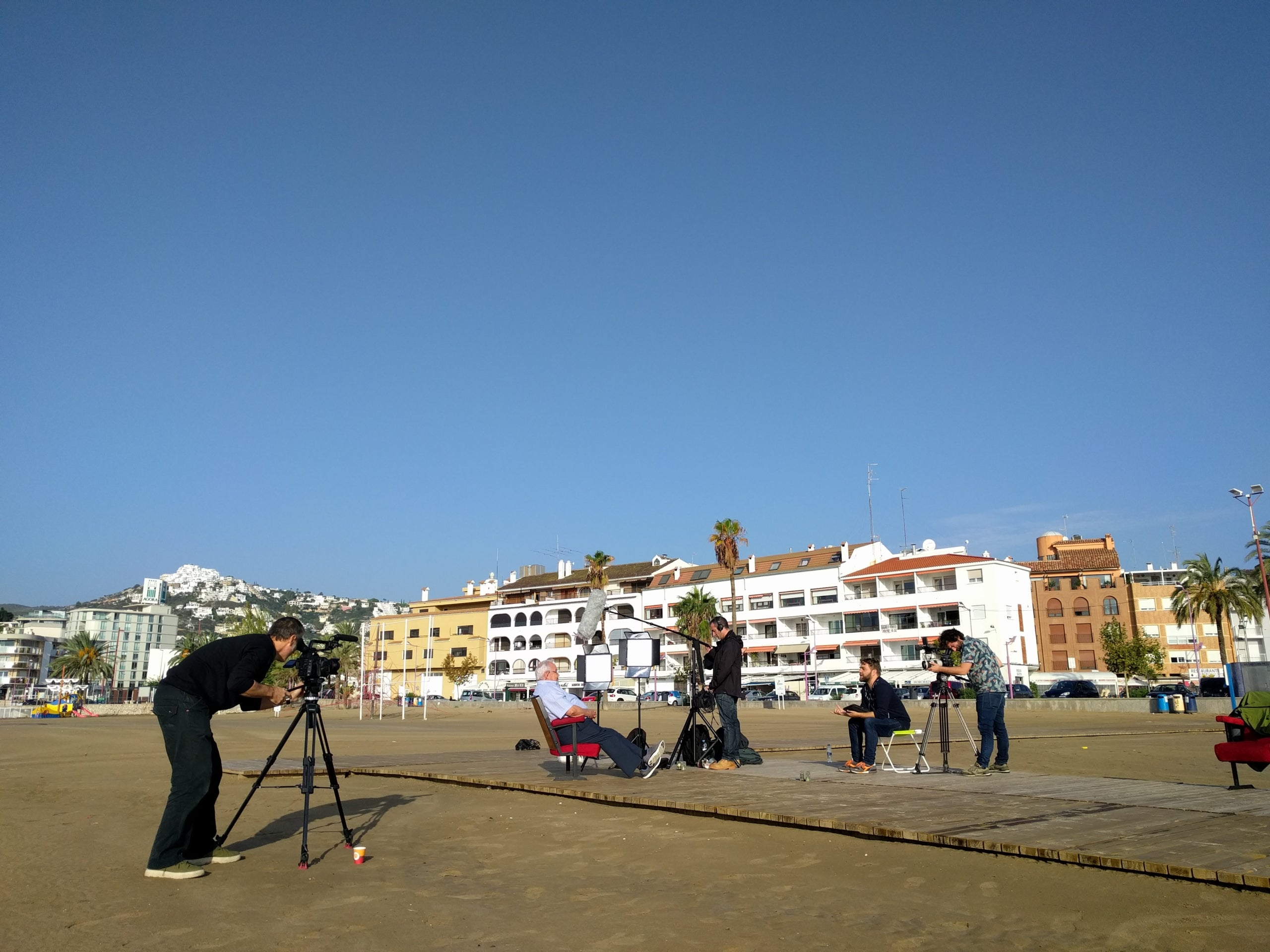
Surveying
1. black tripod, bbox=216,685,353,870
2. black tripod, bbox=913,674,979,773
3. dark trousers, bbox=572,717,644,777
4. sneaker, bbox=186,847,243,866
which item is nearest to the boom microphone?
dark trousers, bbox=572,717,644,777

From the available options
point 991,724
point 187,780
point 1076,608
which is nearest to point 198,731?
point 187,780

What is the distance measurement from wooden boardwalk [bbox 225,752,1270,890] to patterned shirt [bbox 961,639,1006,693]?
3.02ft

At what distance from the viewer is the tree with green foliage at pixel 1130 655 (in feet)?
204

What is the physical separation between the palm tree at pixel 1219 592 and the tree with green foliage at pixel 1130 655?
4.11m

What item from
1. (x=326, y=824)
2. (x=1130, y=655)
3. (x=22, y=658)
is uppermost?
(x=22, y=658)

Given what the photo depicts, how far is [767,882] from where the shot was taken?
5426 mm

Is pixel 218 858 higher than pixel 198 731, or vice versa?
pixel 198 731

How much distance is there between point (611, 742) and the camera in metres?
10.3

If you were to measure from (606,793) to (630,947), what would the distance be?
4.59 m

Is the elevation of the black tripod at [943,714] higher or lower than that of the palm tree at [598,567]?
lower

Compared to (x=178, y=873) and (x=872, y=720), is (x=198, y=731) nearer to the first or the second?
(x=178, y=873)

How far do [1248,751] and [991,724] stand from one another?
91.9 inches

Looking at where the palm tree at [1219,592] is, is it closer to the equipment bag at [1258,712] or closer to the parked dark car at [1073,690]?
the parked dark car at [1073,690]

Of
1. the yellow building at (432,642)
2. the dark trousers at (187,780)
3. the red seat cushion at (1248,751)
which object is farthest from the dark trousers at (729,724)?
the yellow building at (432,642)
